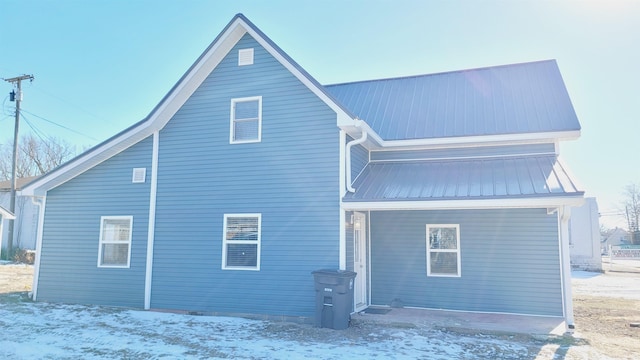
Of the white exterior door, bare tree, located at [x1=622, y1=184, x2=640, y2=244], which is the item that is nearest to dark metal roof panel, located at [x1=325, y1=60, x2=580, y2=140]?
the white exterior door

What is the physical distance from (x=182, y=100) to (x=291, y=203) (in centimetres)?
374

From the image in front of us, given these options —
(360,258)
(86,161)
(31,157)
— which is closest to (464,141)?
(360,258)

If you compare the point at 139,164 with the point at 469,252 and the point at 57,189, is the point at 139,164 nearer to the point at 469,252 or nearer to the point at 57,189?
the point at 57,189

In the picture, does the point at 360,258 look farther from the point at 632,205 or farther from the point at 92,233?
the point at 632,205

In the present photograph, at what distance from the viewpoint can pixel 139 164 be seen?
419 inches

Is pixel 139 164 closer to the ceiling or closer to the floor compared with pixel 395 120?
closer to the floor

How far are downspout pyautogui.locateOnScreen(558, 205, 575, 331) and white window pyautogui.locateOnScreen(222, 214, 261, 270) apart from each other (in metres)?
6.14

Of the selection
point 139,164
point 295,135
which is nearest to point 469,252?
point 295,135

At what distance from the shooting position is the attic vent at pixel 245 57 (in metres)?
10.0

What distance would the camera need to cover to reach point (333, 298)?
8.05 meters

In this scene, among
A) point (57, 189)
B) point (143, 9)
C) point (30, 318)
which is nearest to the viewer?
point (30, 318)

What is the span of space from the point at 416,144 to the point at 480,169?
1613 millimetres

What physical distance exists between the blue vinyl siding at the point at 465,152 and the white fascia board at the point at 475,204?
7.76 feet

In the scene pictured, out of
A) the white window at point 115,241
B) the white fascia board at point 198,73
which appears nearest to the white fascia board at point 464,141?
the white fascia board at point 198,73
